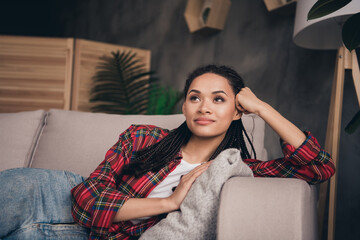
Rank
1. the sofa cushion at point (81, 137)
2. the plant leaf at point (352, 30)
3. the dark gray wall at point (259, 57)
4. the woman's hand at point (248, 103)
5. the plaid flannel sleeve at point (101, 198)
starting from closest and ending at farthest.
Answer: the plant leaf at point (352, 30) → the plaid flannel sleeve at point (101, 198) → the woman's hand at point (248, 103) → the sofa cushion at point (81, 137) → the dark gray wall at point (259, 57)

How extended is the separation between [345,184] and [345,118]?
0.39 meters

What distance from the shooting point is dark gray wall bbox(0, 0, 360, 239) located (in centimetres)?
190

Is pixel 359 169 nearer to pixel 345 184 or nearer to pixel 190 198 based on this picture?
pixel 345 184

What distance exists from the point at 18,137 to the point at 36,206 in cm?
76

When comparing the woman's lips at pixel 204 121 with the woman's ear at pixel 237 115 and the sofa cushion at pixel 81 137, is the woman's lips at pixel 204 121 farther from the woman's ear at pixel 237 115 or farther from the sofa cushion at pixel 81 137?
the sofa cushion at pixel 81 137

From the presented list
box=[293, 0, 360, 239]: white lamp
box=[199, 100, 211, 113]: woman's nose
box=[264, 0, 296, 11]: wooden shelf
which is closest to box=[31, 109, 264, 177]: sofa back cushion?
box=[293, 0, 360, 239]: white lamp

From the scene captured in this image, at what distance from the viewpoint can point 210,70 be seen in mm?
1388

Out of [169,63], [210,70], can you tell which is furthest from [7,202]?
[169,63]

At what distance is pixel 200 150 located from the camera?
4.42 ft

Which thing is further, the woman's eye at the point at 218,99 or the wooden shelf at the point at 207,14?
the wooden shelf at the point at 207,14

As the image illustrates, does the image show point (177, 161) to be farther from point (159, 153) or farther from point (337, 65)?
point (337, 65)

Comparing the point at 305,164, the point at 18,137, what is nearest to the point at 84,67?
the point at 18,137

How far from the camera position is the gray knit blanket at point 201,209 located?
0.87m

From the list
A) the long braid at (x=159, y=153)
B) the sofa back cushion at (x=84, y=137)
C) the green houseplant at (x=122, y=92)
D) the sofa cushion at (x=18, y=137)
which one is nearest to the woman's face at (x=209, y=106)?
the long braid at (x=159, y=153)
